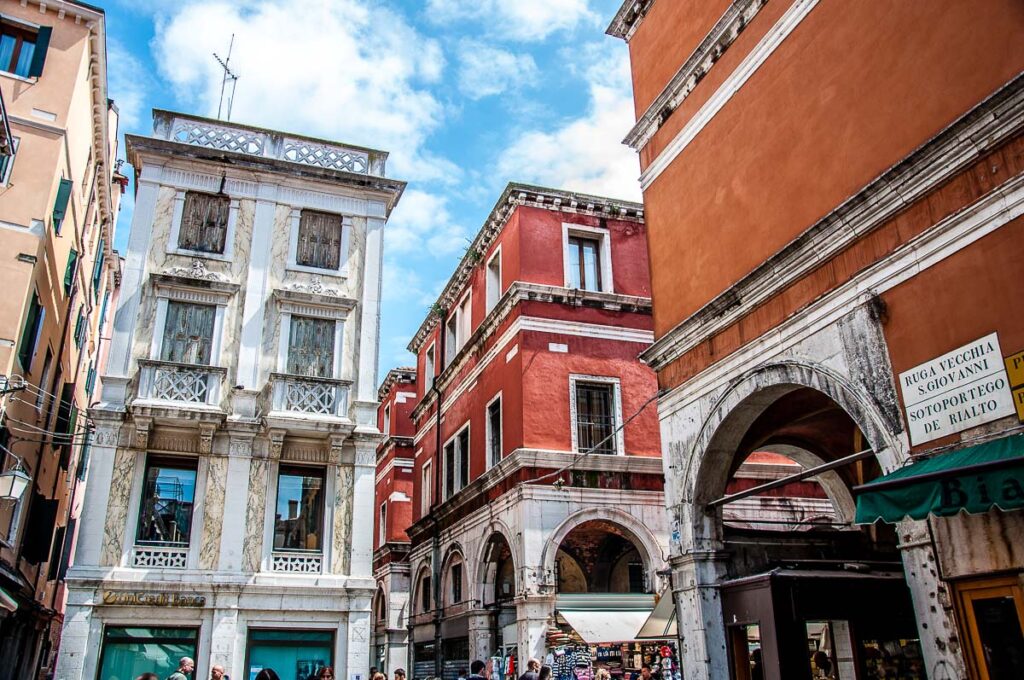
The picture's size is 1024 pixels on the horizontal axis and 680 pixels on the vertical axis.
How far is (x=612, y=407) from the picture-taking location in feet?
66.9

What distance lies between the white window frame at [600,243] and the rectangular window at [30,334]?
39.0 ft

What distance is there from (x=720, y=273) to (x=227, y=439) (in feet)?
35.2

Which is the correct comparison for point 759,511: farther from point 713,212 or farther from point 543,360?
point 713,212

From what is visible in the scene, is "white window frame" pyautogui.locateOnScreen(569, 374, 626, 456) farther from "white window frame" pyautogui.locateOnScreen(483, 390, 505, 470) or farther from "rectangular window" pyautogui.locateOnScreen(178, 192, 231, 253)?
"rectangular window" pyautogui.locateOnScreen(178, 192, 231, 253)

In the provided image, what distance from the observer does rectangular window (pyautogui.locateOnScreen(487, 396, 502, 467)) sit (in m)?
21.5

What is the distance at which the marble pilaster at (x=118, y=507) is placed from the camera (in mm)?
15492

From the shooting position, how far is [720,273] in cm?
1145

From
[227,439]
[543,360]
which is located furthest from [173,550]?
[543,360]

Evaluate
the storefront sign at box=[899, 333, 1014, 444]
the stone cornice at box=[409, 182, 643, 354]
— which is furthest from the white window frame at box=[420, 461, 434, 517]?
the storefront sign at box=[899, 333, 1014, 444]

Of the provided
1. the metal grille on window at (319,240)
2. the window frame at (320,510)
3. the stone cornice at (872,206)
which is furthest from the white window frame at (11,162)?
the stone cornice at (872,206)

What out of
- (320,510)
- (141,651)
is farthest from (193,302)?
(141,651)

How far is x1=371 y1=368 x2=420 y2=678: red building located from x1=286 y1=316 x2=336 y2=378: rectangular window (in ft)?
41.5

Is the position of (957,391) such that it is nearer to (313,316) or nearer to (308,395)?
(308,395)

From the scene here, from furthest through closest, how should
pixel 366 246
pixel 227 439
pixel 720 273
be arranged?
pixel 366 246 → pixel 227 439 → pixel 720 273
